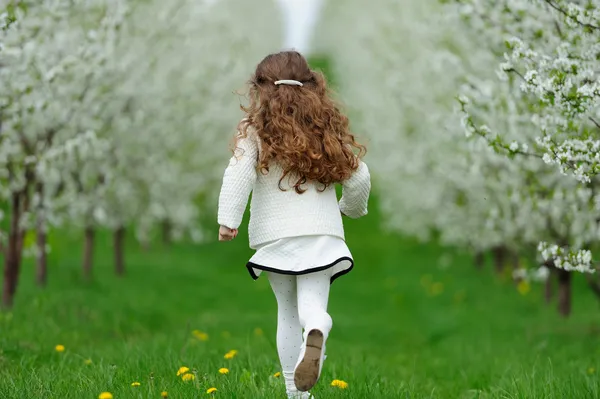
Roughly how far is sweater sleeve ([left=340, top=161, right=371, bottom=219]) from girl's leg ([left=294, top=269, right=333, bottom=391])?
A: 0.49 meters

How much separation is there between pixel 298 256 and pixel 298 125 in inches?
27.0

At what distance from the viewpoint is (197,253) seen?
19906 millimetres

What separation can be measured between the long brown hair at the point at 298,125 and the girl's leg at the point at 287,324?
51 centimetres

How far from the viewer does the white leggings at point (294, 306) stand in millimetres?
3889

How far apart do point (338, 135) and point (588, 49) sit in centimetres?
196

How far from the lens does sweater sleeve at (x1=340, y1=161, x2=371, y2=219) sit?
421 cm

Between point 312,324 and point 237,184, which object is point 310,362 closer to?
point 312,324

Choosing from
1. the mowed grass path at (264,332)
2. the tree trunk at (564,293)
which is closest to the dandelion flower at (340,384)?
the mowed grass path at (264,332)

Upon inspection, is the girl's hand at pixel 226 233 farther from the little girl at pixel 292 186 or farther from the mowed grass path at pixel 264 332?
the mowed grass path at pixel 264 332

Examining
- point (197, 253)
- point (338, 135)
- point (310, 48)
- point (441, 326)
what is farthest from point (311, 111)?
point (310, 48)

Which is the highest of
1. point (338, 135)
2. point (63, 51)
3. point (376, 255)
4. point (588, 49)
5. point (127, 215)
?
point (63, 51)

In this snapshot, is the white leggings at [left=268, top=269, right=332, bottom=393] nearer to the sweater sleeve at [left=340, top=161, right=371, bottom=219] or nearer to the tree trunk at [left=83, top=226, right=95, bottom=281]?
the sweater sleeve at [left=340, top=161, right=371, bottom=219]

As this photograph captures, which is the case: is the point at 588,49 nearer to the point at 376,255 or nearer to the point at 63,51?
the point at 63,51

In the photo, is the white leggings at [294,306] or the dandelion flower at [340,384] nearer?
the white leggings at [294,306]
